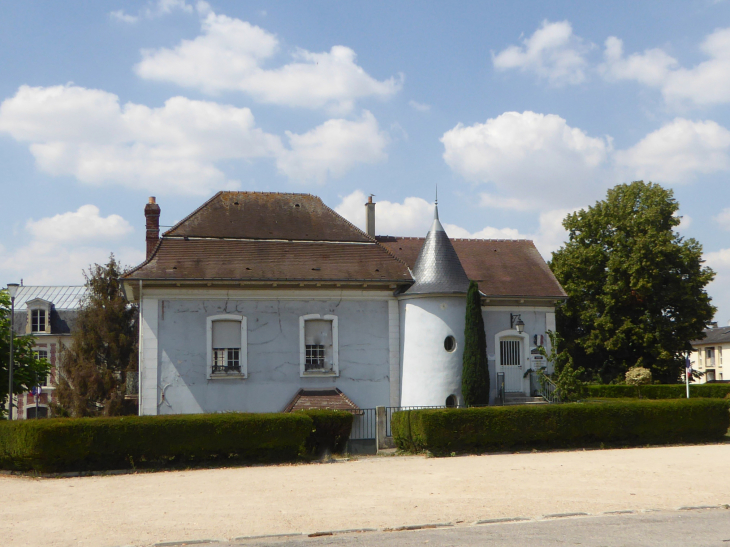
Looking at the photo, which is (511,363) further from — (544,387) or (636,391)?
(636,391)

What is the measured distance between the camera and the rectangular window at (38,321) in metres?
45.4

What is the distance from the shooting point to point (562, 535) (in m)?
8.37

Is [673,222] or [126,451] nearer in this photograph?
[126,451]

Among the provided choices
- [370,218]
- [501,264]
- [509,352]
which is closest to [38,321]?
[370,218]

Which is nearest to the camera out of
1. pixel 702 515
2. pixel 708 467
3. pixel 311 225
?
pixel 702 515

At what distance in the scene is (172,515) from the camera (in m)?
10.1

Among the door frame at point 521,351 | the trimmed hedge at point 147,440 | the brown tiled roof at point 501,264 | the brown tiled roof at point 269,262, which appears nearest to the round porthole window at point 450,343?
the brown tiled roof at point 269,262

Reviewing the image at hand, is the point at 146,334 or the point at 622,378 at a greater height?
the point at 146,334

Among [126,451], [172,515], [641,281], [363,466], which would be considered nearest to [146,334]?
[126,451]

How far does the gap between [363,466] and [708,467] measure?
24.2 ft

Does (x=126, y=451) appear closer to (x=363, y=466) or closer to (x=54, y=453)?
(x=54, y=453)

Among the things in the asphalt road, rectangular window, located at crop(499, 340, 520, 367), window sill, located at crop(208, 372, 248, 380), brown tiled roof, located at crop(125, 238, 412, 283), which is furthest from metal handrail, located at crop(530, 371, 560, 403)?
the asphalt road

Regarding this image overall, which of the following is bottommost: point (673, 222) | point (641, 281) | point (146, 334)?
point (146, 334)

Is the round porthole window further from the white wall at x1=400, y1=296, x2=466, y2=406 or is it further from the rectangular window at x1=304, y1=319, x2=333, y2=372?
the rectangular window at x1=304, y1=319, x2=333, y2=372
